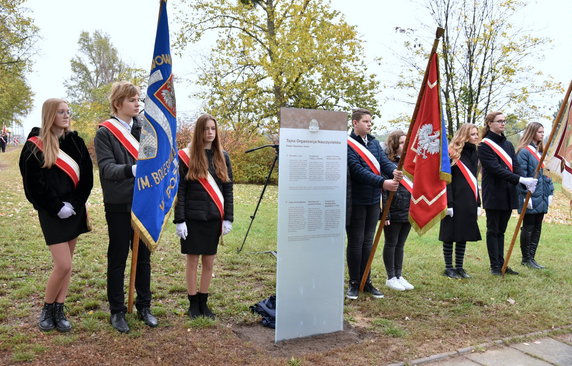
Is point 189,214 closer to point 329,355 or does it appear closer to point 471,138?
point 329,355

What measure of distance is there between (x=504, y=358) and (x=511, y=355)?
0.36 feet

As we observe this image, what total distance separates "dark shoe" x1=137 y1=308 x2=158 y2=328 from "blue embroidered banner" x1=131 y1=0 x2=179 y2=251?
66 cm

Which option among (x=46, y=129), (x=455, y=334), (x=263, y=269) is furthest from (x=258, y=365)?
(x=263, y=269)

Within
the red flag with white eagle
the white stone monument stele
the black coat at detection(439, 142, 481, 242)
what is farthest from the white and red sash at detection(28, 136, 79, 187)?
the black coat at detection(439, 142, 481, 242)

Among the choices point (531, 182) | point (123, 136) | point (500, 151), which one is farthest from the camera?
point (500, 151)

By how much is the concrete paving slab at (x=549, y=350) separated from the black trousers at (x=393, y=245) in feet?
6.18

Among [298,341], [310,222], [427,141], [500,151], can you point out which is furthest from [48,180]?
[500,151]

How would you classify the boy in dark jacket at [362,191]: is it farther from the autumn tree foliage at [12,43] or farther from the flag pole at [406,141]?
the autumn tree foliage at [12,43]

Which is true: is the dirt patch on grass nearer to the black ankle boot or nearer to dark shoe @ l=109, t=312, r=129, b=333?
dark shoe @ l=109, t=312, r=129, b=333

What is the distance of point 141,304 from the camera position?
4.45 meters

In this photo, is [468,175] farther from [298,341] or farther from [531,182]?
[298,341]

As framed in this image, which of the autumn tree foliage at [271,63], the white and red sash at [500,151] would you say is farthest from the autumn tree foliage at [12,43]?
the white and red sash at [500,151]

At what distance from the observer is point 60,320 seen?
13.7ft

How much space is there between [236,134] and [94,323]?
17192mm
